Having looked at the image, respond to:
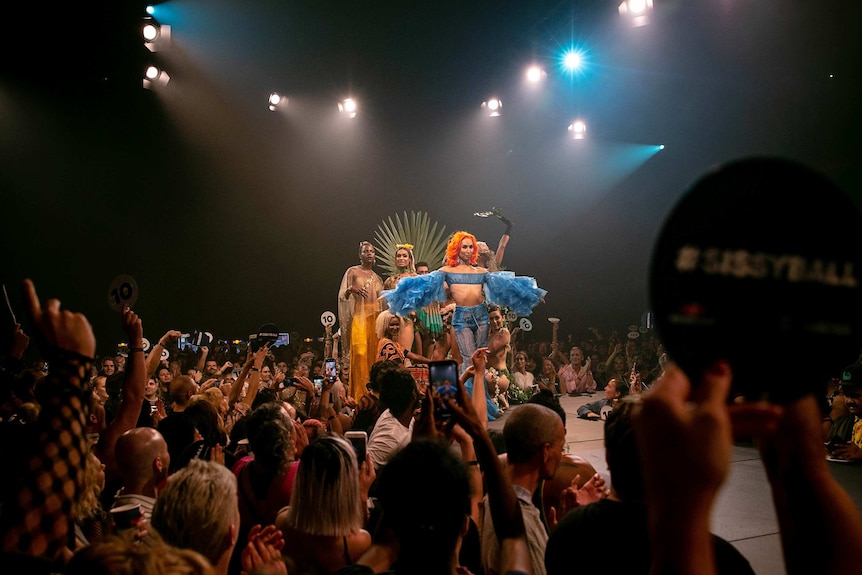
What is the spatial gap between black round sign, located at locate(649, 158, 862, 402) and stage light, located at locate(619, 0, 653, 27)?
1005 cm

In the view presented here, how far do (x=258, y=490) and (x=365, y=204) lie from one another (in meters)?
14.0

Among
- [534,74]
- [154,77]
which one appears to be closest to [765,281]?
[154,77]

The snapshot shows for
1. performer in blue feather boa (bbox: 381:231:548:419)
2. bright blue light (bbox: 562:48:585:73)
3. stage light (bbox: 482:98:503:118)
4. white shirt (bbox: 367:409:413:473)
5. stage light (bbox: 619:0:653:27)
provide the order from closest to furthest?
white shirt (bbox: 367:409:413:473) → performer in blue feather boa (bbox: 381:231:548:419) → stage light (bbox: 619:0:653:27) → bright blue light (bbox: 562:48:585:73) → stage light (bbox: 482:98:503:118)

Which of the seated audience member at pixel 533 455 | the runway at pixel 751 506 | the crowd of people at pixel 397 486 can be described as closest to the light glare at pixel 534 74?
the runway at pixel 751 506

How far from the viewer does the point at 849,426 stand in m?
5.12

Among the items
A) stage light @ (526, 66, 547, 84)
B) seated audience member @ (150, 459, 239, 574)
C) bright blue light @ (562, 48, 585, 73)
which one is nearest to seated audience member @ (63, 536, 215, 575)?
seated audience member @ (150, 459, 239, 574)

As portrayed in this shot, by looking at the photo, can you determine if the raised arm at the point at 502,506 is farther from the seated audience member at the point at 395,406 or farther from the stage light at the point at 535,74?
the stage light at the point at 535,74

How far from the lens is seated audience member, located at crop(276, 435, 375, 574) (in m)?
1.91

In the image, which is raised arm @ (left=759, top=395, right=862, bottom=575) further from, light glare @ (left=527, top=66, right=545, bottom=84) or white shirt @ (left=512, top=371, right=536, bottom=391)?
light glare @ (left=527, top=66, right=545, bottom=84)

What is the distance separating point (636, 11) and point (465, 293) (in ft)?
18.3

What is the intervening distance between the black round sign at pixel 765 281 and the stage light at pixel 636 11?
10048 millimetres

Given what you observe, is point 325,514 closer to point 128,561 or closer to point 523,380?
point 128,561

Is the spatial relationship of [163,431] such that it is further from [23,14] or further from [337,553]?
[23,14]

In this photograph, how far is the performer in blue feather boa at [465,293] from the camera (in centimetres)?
743
